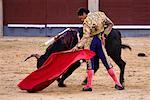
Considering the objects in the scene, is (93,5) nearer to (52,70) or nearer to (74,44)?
(74,44)

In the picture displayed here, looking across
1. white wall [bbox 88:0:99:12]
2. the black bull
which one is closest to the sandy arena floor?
the black bull

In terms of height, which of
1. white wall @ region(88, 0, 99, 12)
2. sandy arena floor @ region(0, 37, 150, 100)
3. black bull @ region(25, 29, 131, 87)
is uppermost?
black bull @ region(25, 29, 131, 87)

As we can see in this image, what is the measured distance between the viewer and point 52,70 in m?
8.21

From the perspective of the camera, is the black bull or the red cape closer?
the red cape

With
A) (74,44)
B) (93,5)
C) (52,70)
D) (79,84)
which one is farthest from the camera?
(93,5)

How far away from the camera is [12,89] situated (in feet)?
27.5

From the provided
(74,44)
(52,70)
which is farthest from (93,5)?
(52,70)

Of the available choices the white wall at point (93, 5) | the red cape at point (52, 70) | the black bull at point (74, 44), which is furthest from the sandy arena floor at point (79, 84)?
the white wall at point (93, 5)

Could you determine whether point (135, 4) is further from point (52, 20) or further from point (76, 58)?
point (76, 58)

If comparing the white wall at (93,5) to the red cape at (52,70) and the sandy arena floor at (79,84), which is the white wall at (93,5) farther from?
the red cape at (52,70)

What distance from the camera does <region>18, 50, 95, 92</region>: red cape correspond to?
26.5ft

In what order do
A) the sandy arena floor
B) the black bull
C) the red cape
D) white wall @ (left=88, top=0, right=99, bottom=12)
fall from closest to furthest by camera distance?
the sandy arena floor < the red cape < the black bull < white wall @ (left=88, top=0, right=99, bottom=12)

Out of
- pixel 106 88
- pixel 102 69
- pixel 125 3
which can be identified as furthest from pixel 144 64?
pixel 125 3

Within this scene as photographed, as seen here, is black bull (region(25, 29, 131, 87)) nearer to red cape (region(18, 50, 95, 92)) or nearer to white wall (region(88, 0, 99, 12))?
red cape (region(18, 50, 95, 92))
